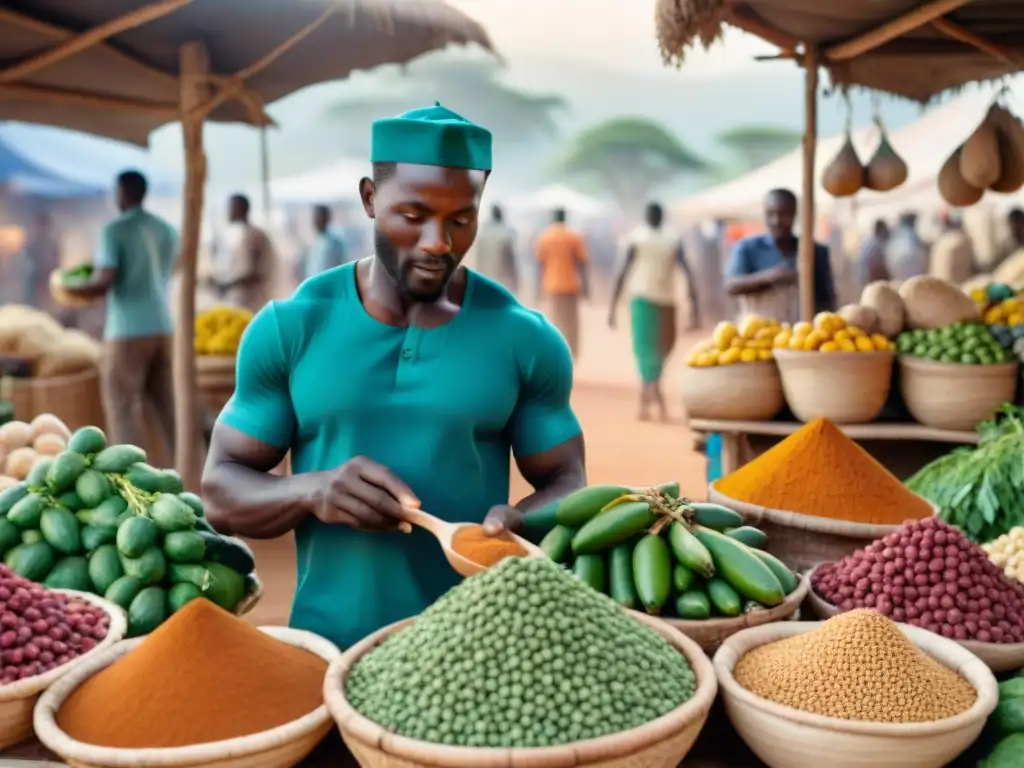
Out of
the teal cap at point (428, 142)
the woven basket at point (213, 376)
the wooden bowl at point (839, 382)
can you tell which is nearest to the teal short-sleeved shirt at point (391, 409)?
the teal cap at point (428, 142)

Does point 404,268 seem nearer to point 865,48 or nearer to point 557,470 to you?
point 557,470

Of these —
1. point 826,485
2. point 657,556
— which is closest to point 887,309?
point 826,485

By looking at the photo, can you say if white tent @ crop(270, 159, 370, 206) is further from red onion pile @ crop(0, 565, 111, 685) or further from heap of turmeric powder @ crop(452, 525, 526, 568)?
heap of turmeric powder @ crop(452, 525, 526, 568)

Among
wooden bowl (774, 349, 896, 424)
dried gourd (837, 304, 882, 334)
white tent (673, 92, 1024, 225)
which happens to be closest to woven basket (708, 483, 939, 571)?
wooden bowl (774, 349, 896, 424)

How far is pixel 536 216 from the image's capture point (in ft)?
98.4

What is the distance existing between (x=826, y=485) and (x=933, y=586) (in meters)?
0.54

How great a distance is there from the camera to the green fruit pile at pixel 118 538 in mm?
1688

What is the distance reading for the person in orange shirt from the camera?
9312 millimetres

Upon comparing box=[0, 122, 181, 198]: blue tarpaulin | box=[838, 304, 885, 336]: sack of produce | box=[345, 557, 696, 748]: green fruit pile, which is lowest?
box=[345, 557, 696, 748]: green fruit pile

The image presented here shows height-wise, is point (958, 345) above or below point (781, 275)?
below

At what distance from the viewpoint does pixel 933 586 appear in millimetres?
1567

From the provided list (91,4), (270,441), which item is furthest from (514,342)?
(91,4)

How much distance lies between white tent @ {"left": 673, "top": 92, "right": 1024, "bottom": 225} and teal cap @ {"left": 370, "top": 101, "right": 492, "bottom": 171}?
23.8ft

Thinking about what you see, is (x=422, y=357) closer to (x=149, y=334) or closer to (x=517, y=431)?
(x=517, y=431)
